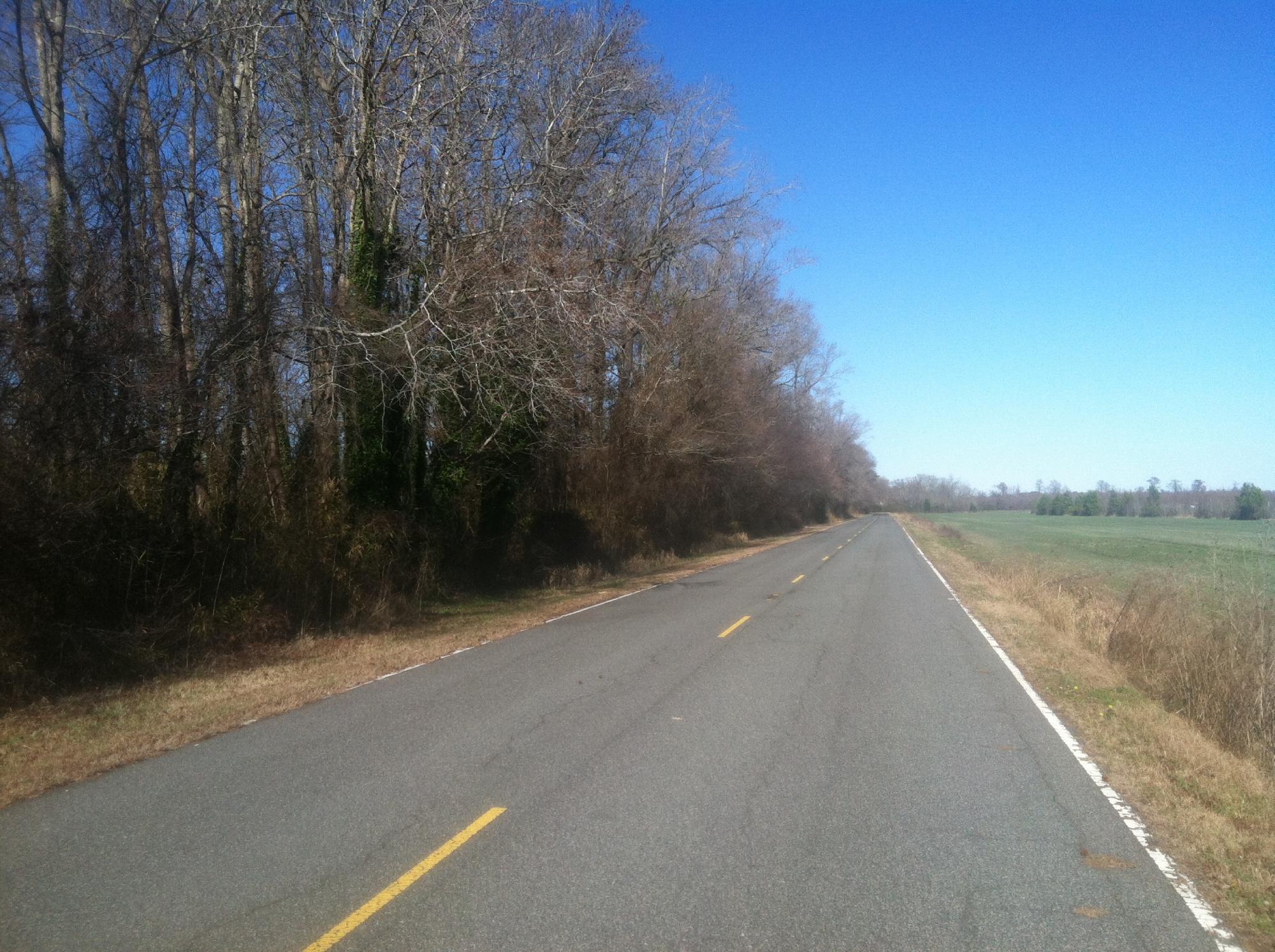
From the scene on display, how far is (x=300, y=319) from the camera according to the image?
46.0 ft

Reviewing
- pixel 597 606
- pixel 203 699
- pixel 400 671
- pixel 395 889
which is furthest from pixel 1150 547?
pixel 395 889

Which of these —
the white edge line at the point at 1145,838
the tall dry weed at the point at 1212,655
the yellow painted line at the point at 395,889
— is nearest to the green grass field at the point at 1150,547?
the tall dry weed at the point at 1212,655

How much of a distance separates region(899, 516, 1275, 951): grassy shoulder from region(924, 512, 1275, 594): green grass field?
1997 millimetres

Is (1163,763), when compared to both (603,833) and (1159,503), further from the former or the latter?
(1159,503)

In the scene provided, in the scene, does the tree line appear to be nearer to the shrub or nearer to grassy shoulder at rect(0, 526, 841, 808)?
grassy shoulder at rect(0, 526, 841, 808)

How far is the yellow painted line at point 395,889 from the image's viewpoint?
4043 mm

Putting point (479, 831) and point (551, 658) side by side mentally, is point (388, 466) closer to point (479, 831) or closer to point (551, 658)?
point (551, 658)

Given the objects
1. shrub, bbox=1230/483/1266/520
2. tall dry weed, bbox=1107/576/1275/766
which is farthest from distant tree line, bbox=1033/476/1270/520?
tall dry weed, bbox=1107/576/1275/766

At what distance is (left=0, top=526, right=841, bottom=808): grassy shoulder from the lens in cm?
694

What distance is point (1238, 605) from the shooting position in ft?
35.5

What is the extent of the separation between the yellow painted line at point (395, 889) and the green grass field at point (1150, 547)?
29.8 feet

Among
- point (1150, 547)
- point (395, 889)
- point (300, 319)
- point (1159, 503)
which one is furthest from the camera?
point (1159, 503)

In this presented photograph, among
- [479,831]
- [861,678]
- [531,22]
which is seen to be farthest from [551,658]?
[531,22]

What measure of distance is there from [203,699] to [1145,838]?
337 inches
